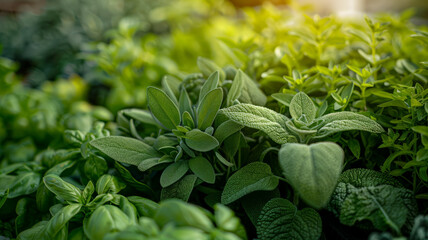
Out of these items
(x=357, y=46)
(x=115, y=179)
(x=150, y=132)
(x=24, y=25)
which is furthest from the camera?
(x=24, y=25)

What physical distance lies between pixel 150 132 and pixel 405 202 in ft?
1.53

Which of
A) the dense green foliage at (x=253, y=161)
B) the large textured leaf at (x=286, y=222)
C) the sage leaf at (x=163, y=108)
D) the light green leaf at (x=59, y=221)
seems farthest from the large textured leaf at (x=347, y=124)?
the light green leaf at (x=59, y=221)

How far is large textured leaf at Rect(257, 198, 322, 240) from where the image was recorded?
0.47m

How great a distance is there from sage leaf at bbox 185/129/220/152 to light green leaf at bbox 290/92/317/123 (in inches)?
4.9

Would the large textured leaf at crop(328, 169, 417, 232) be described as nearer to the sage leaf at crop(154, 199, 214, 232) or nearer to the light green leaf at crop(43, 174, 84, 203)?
the sage leaf at crop(154, 199, 214, 232)

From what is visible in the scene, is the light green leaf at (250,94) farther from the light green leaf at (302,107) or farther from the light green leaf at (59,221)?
the light green leaf at (59,221)

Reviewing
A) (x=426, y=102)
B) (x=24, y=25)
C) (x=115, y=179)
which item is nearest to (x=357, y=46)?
(x=426, y=102)

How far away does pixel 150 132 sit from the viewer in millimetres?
706

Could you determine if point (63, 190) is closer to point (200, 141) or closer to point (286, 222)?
point (200, 141)

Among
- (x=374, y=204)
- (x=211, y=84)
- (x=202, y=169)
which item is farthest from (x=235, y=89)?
(x=374, y=204)

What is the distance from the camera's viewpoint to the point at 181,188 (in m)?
0.51

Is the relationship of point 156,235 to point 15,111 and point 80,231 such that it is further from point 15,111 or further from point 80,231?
point 15,111

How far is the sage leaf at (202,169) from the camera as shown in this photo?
1.65 feet

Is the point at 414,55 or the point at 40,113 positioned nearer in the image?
the point at 414,55
